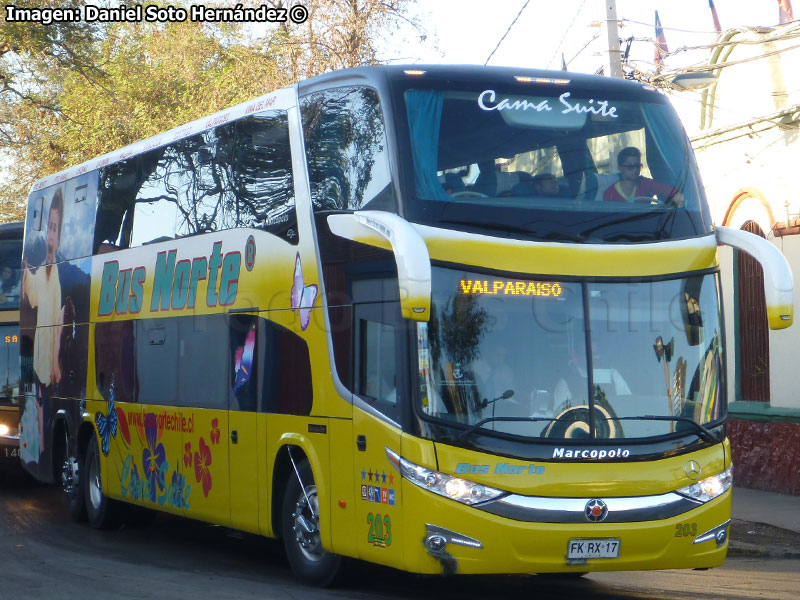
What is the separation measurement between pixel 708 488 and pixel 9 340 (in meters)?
11.9

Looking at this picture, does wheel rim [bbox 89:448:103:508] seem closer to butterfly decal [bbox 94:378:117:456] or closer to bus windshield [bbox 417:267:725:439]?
butterfly decal [bbox 94:378:117:456]

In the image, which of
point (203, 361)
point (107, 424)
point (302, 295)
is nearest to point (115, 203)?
point (107, 424)

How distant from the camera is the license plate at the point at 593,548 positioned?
7.98 metres

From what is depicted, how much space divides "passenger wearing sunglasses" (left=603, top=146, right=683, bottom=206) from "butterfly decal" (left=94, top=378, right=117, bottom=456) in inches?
263

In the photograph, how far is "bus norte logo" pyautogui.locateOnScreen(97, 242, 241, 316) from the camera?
10.8m

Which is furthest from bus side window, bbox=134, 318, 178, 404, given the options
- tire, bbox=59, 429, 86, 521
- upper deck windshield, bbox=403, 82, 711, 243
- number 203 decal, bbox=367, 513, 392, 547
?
upper deck windshield, bbox=403, 82, 711, 243

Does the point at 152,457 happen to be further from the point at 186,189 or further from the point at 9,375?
the point at 9,375

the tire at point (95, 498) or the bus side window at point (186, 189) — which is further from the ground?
the bus side window at point (186, 189)

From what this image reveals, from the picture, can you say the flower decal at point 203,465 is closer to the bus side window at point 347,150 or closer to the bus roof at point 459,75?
the bus side window at point 347,150

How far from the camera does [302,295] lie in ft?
31.3

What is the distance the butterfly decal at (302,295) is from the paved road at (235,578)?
6.30ft

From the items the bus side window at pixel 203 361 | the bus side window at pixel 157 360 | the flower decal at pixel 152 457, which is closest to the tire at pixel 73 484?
the flower decal at pixel 152 457

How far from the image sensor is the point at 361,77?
356 inches

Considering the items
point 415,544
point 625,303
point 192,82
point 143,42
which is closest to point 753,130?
point 625,303
